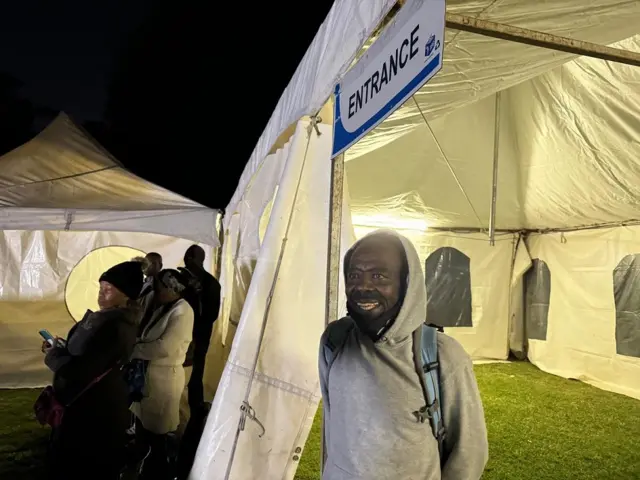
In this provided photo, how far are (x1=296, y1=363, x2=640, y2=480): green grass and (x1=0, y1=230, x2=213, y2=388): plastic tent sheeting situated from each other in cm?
403

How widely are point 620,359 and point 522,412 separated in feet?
7.16

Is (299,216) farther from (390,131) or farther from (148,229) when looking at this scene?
(148,229)

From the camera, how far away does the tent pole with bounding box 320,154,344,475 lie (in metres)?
2.04

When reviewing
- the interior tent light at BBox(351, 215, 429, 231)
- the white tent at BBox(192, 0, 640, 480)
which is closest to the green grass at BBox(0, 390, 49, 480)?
the white tent at BBox(192, 0, 640, 480)

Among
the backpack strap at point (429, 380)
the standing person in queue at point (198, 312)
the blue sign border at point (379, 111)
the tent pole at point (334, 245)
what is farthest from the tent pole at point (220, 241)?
the backpack strap at point (429, 380)

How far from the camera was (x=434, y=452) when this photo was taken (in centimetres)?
151

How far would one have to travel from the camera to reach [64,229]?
5.87 meters

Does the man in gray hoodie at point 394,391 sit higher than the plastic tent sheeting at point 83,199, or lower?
lower

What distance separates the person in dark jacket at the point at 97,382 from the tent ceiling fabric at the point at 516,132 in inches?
55.2

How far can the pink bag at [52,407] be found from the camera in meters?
2.65

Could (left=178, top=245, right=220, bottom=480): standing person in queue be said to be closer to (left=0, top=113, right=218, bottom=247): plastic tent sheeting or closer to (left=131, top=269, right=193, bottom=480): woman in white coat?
(left=131, top=269, right=193, bottom=480): woman in white coat

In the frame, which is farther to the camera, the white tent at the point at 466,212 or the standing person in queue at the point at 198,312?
the standing person in queue at the point at 198,312

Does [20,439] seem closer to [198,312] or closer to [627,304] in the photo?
[198,312]

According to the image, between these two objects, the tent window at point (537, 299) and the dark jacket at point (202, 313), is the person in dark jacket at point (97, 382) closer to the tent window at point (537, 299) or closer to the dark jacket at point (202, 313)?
the dark jacket at point (202, 313)
